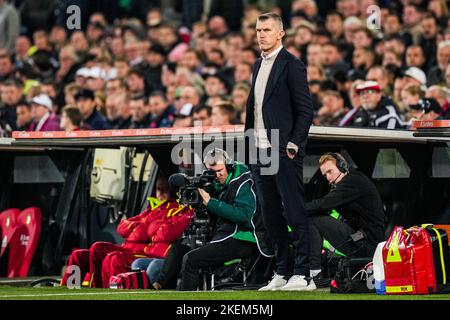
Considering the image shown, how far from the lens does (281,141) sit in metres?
10.5

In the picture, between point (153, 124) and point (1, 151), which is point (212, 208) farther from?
point (153, 124)

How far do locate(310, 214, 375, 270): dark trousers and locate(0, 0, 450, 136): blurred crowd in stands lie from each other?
2.25 metres

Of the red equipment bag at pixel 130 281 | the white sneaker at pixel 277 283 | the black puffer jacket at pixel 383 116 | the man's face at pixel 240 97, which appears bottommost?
the red equipment bag at pixel 130 281

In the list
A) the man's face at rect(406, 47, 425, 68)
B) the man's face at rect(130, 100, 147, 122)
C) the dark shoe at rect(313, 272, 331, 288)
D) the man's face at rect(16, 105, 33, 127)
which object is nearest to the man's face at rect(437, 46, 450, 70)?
the man's face at rect(406, 47, 425, 68)

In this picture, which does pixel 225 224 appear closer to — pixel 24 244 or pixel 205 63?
pixel 24 244

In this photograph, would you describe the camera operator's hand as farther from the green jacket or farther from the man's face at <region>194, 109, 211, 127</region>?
the man's face at <region>194, 109, 211, 127</region>

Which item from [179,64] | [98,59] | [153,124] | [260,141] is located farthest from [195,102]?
[260,141]

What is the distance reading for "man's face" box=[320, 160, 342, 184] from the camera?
1192cm

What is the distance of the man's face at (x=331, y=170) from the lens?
11922 mm

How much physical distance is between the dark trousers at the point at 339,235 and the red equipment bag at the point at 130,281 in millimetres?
1596

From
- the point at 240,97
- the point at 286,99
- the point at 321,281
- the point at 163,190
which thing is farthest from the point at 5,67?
the point at 286,99

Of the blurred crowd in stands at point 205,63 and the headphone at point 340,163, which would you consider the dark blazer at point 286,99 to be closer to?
the headphone at point 340,163

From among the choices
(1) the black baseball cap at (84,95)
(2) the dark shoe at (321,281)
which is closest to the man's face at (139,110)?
(1) the black baseball cap at (84,95)

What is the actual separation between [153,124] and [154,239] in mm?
5090
